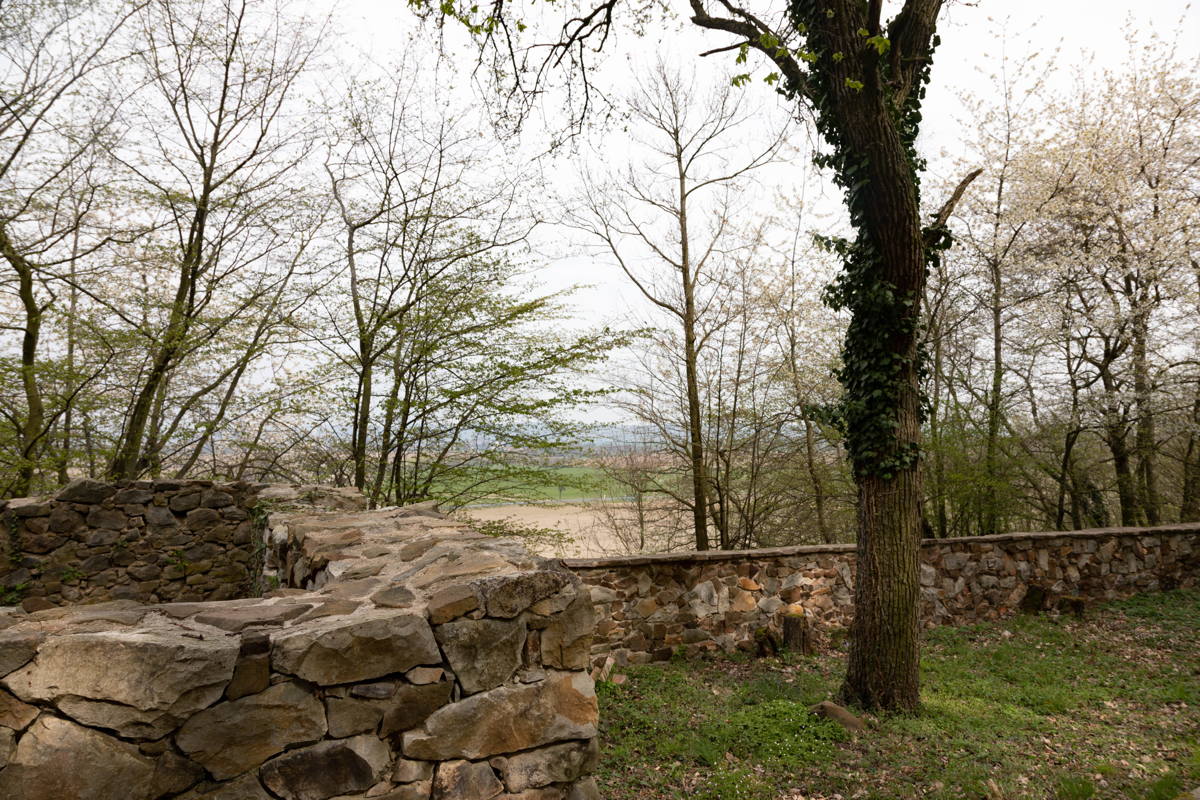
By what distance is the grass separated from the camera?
3.40 meters

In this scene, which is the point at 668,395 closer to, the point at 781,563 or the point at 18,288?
the point at 781,563

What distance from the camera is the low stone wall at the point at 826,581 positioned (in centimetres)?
561

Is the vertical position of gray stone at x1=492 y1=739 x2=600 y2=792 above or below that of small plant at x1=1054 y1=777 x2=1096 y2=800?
above

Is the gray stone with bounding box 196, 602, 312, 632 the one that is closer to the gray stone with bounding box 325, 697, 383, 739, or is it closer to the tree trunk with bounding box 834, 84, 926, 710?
the gray stone with bounding box 325, 697, 383, 739

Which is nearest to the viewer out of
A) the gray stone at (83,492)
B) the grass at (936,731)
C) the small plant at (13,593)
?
the grass at (936,731)

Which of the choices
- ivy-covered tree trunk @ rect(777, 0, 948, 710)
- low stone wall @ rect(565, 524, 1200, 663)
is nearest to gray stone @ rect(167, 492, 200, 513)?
low stone wall @ rect(565, 524, 1200, 663)

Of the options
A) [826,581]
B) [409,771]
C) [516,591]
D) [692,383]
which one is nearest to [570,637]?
[516,591]

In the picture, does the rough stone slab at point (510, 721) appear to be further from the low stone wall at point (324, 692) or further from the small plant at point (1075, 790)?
the small plant at point (1075, 790)

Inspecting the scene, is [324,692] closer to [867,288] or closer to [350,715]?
[350,715]

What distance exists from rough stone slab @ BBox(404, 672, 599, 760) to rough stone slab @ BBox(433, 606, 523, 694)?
0.16 ft

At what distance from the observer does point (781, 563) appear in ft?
20.5

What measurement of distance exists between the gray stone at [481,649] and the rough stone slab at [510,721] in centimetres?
6

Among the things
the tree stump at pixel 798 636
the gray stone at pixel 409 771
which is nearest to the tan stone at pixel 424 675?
the gray stone at pixel 409 771

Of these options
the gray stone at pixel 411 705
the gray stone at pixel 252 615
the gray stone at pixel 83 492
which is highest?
the gray stone at pixel 83 492
